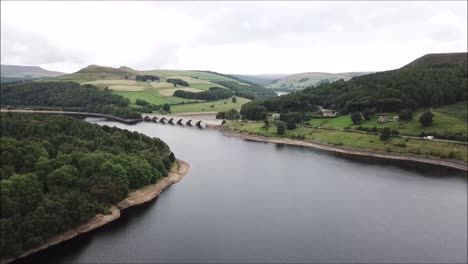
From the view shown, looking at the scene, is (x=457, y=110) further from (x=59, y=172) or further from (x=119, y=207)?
(x=59, y=172)

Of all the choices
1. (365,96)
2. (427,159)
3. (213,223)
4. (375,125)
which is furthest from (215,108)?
(213,223)

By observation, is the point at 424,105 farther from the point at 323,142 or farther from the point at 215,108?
the point at 215,108

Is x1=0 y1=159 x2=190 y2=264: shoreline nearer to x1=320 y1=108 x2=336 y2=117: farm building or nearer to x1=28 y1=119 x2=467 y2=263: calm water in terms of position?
x1=28 y1=119 x2=467 y2=263: calm water

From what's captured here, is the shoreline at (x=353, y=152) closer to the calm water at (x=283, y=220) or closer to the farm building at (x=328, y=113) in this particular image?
the calm water at (x=283, y=220)

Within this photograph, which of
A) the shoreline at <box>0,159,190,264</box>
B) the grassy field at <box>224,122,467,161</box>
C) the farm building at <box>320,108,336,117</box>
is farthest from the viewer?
the farm building at <box>320,108,336,117</box>

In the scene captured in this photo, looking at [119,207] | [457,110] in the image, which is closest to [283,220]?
[119,207]

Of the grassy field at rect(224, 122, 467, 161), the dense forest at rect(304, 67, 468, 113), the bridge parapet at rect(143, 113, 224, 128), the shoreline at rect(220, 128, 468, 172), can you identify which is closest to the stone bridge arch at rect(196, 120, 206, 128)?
the bridge parapet at rect(143, 113, 224, 128)
